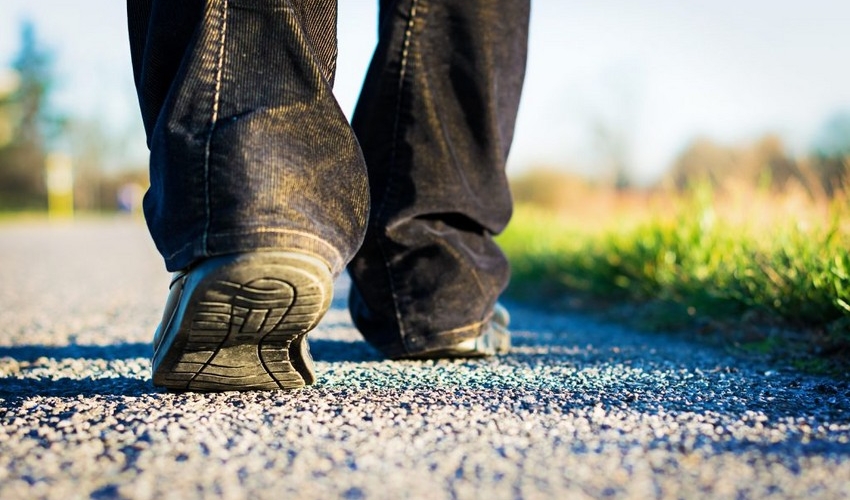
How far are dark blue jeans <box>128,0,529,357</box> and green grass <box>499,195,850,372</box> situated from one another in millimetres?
919

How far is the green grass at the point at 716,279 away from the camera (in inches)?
77.0

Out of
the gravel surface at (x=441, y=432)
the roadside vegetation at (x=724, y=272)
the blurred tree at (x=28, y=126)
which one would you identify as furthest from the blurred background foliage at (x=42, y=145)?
the gravel surface at (x=441, y=432)

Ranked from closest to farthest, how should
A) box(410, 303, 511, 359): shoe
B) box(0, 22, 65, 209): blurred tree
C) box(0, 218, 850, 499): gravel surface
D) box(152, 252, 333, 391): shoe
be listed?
box(0, 218, 850, 499): gravel surface
box(152, 252, 333, 391): shoe
box(410, 303, 511, 359): shoe
box(0, 22, 65, 209): blurred tree

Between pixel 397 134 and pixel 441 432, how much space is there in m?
0.78

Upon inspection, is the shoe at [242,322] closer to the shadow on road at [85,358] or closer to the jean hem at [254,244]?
the jean hem at [254,244]

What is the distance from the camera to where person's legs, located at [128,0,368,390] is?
1.12m

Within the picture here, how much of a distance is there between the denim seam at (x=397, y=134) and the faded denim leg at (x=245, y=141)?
292 millimetres

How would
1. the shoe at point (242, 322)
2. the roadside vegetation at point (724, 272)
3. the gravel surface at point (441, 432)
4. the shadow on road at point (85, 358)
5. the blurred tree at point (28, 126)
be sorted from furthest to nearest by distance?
the blurred tree at point (28, 126) < the roadside vegetation at point (724, 272) < the shadow on road at point (85, 358) < the shoe at point (242, 322) < the gravel surface at point (441, 432)

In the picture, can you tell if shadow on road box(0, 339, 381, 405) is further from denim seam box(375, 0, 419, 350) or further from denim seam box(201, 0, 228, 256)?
denim seam box(201, 0, 228, 256)

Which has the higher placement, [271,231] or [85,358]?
[271,231]

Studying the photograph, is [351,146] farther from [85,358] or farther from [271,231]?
[85,358]

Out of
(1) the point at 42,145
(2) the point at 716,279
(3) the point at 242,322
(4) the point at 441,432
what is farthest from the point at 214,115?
(1) the point at 42,145

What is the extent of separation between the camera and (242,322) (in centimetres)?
115

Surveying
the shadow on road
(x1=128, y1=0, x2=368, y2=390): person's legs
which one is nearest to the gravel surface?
the shadow on road
